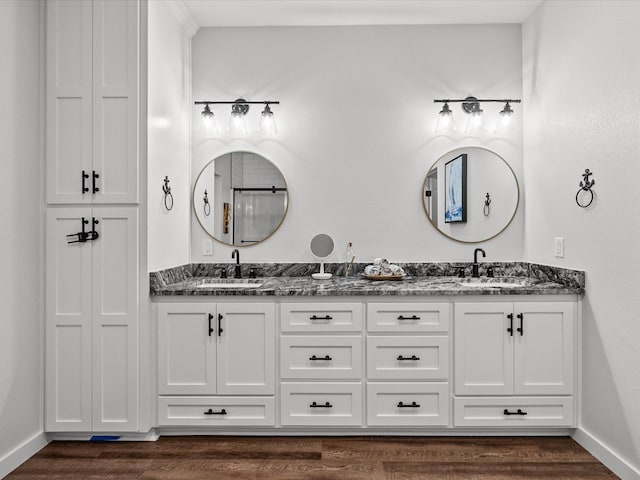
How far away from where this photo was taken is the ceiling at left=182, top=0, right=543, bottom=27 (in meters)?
3.08

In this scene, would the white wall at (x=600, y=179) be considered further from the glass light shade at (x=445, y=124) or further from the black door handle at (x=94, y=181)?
the black door handle at (x=94, y=181)

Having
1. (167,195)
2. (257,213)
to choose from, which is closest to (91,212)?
(167,195)

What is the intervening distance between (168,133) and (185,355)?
1.39m

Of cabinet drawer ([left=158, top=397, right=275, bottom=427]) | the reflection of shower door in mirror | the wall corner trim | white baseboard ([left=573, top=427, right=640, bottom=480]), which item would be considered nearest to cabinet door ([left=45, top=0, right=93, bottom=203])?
the wall corner trim

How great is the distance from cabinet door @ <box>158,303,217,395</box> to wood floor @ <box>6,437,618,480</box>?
0.32 metres

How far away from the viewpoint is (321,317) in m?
2.73

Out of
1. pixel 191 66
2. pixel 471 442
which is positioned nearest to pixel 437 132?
pixel 191 66

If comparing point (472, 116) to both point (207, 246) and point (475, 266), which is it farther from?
point (207, 246)

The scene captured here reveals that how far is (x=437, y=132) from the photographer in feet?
11.1

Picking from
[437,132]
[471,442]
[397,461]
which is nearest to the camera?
[397,461]

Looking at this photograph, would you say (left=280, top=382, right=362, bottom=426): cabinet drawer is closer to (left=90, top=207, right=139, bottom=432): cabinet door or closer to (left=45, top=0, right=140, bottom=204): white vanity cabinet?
(left=90, top=207, right=139, bottom=432): cabinet door

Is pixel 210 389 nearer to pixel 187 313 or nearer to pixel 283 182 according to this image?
pixel 187 313

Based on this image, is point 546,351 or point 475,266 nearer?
point 546,351

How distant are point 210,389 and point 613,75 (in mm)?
2711
